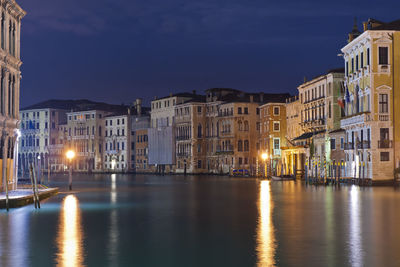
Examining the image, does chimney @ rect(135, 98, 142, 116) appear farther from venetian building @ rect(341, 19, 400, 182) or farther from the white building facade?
venetian building @ rect(341, 19, 400, 182)

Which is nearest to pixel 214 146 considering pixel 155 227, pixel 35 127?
pixel 35 127

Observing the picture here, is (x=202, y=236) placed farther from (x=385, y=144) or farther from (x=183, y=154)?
(x=183, y=154)

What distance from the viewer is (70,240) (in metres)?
17.0

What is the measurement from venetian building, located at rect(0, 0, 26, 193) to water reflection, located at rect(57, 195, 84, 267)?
824cm

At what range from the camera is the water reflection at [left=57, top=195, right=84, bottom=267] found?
13.6 meters

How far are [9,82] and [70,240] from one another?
19.4 meters

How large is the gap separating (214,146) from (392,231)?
300 ft

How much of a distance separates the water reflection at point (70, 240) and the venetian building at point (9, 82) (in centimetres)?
824

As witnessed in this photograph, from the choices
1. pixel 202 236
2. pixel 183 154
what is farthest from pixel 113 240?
pixel 183 154

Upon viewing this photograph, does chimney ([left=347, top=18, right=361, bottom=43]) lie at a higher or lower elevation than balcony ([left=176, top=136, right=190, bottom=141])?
higher

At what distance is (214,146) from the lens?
361 ft

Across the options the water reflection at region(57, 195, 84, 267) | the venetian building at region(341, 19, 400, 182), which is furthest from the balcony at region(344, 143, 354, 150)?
the water reflection at region(57, 195, 84, 267)

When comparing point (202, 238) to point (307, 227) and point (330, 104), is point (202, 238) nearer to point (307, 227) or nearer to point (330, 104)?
point (307, 227)

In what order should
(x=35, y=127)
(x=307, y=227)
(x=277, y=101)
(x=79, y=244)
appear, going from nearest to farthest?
(x=79, y=244)
(x=307, y=227)
(x=277, y=101)
(x=35, y=127)
